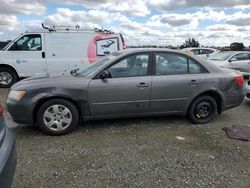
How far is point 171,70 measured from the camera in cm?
604

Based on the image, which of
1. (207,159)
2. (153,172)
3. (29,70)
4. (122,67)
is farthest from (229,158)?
(29,70)

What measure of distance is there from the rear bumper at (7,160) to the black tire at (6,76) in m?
8.94

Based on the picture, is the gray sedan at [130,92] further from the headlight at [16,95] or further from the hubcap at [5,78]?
the hubcap at [5,78]

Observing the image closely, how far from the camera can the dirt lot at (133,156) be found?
384 centimetres

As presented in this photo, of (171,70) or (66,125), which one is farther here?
(171,70)

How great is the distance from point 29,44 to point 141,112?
22.4ft

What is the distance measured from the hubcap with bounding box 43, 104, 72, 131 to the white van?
5.92m

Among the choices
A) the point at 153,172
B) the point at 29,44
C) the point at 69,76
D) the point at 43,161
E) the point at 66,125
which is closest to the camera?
the point at 153,172

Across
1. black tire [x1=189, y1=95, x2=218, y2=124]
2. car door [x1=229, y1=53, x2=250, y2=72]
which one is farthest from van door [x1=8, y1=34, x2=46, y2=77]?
car door [x1=229, y1=53, x2=250, y2=72]

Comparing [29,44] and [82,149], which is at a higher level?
[29,44]

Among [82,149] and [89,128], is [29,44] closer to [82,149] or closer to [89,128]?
[89,128]

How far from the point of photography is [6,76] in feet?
37.6

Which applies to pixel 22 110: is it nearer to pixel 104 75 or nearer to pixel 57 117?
pixel 57 117

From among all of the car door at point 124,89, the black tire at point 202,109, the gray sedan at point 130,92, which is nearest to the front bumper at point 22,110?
the gray sedan at point 130,92
